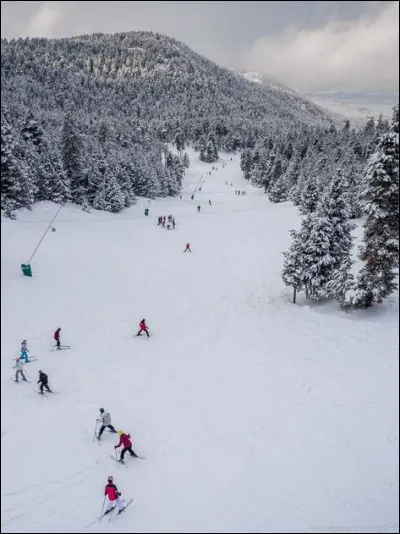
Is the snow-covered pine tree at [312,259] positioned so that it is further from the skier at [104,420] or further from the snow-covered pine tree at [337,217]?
the skier at [104,420]

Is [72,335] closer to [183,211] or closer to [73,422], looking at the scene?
[73,422]

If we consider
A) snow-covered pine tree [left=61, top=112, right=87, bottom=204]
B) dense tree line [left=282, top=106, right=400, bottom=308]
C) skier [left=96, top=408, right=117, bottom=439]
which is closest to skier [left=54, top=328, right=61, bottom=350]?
skier [left=96, top=408, right=117, bottom=439]

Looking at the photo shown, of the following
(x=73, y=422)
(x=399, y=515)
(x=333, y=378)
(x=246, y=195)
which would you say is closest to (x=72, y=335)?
(x=73, y=422)

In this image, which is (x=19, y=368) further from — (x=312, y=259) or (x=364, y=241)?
(x=364, y=241)

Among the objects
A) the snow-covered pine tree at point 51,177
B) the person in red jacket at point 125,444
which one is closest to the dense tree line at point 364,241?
the person in red jacket at point 125,444

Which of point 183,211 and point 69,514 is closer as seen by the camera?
point 69,514

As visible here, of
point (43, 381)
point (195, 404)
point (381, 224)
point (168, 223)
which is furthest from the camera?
point (168, 223)

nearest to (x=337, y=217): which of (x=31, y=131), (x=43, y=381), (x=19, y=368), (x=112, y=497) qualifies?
(x=43, y=381)
